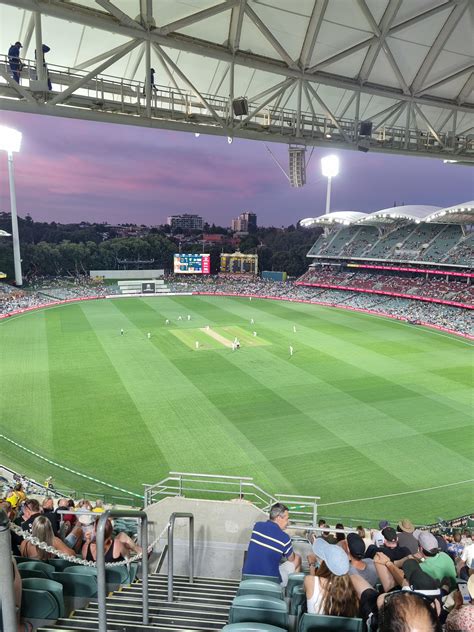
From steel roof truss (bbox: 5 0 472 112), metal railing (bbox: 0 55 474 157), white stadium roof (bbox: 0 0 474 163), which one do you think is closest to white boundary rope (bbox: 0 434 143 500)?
metal railing (bbox: 0 55 474 157)

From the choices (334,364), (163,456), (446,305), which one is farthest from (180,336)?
(446,305)

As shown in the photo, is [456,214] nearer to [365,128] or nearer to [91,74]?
[365,128]

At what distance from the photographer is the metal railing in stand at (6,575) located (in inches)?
92.5

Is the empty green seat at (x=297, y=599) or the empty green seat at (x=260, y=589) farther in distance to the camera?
the empty green seat at (x=260, y=589)

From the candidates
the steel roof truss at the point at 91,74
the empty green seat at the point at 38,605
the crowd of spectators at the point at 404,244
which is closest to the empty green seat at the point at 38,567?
the empty green seat at the point at 38,605

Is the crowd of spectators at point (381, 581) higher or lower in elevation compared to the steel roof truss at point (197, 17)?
lower

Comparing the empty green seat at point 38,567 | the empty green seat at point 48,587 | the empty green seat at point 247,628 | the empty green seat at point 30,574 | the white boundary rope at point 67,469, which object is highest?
the empty green seat at point 247,628

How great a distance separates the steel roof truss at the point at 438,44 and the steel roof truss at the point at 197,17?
3.89m

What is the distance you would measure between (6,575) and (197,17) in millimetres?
7216

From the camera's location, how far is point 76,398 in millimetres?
24766

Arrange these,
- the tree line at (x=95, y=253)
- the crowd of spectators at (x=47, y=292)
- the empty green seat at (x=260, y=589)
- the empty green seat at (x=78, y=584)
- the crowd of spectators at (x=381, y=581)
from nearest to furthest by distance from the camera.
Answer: the crowd of spectators at (x=381, y=581)
the empty green seat at (x=260, y=589)
the empty green seat at (x=78, y=584)
the crowd of spectators at (x=47, y=292)
the tree line at (x=95, y=253)

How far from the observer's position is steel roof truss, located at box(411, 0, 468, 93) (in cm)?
772

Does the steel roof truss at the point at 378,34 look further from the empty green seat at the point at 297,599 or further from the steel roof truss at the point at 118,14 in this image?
the empty green seat at the point at 297,599

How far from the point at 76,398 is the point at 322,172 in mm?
62995
